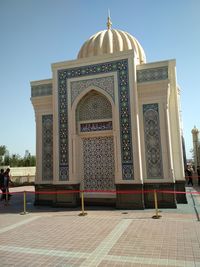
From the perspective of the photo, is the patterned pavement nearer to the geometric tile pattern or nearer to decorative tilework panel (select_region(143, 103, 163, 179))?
decorative tilework panel (select_region(143, 103, 163, 179))

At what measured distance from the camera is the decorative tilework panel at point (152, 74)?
9205mm

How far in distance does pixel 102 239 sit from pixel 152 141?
185 inches

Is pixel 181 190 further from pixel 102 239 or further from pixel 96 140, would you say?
pixel 102 239

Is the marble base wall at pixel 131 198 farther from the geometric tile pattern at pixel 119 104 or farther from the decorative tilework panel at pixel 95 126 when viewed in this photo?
the decorative tilework panel at pixel 95 126

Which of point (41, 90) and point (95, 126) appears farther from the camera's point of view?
point (41, 90)

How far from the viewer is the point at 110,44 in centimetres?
1139

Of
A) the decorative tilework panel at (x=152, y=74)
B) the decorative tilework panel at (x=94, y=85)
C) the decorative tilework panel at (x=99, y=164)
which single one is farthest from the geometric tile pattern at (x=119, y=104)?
the decorative tilework panel at (x=99, y=164)

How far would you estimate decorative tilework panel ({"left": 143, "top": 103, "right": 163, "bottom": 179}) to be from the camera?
8945 millimetres

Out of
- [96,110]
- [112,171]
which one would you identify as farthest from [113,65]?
[112,171]

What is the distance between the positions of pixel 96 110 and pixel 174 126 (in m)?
3.24

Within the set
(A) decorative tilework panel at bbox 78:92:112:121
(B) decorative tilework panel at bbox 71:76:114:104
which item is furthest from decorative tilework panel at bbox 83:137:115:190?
(B) decorative tilework panel at bbox 71:76:114:104

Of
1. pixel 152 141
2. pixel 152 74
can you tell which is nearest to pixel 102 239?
pixel 152 141

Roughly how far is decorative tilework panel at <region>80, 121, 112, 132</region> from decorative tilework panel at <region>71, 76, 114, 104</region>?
112 centimetres

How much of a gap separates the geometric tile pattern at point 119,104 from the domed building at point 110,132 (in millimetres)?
37
